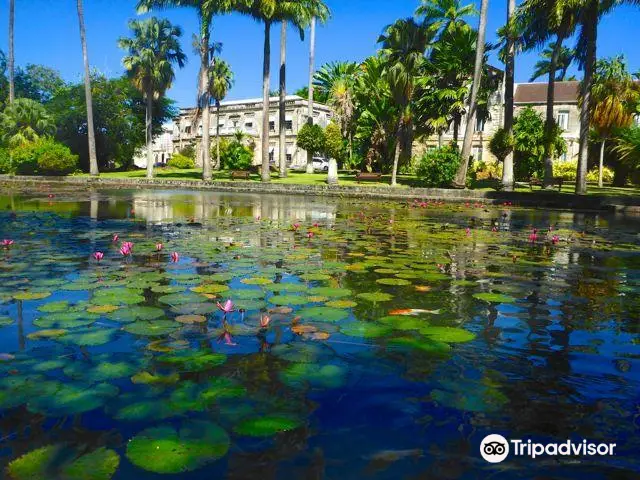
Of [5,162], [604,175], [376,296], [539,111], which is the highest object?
[539,111]

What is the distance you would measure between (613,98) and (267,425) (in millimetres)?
33386

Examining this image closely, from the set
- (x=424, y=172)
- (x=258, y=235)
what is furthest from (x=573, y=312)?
(x=424, y=172)

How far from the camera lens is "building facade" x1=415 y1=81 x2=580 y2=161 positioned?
42031mm

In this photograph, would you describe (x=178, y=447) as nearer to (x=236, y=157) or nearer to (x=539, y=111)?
(x=236, y=157)

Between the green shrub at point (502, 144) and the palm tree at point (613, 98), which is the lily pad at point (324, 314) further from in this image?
the palm tree at point (613, 98)

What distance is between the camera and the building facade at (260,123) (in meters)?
53.8

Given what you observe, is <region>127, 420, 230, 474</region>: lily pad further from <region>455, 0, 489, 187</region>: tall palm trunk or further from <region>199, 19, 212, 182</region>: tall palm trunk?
<region>199, 19, 212, 182</region>: tall palm trunk

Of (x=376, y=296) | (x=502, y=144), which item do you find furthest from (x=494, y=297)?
(x=502, y=144)

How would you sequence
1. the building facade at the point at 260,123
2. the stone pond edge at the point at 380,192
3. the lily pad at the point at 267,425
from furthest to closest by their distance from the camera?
the building facade at the point at 260,123
the stone pond edge at the point at 380,192
the lily pad at the point at 267,425

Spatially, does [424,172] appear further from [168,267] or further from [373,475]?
[373,475]

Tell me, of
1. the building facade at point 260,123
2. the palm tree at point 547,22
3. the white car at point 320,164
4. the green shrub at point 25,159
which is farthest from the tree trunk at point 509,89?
the green shrub at point 25,159

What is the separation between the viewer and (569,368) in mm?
2695

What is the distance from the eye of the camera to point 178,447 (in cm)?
179

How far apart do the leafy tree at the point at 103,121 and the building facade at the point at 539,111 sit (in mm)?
27510
